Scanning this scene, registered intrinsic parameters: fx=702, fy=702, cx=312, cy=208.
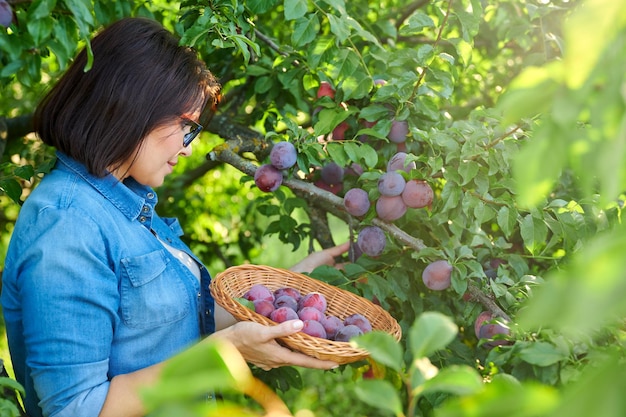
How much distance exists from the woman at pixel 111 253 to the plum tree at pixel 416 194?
473 millimetres

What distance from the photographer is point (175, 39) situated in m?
1.64

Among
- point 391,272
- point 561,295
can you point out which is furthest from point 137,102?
point 561,295

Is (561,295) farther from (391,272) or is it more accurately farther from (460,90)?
(460,90)

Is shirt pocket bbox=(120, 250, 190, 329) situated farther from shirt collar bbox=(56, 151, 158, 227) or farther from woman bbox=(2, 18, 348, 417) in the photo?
shirt collar bbox=(56, 151, 158, 227)

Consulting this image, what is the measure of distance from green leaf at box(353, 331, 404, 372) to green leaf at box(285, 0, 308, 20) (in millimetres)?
1161

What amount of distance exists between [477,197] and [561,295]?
1179 millimetres

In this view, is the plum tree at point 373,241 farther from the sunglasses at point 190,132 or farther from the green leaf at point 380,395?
the green leaf at point 380,395

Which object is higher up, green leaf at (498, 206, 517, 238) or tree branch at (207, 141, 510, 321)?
green leaf at (498, 206, 517, 238)

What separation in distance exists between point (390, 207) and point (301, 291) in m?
0.32

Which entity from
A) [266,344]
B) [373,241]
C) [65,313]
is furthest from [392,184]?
[65,313]

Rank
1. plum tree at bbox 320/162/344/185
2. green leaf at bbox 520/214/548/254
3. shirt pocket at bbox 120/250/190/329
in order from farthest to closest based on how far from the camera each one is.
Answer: plum tree at bbox 320/162/344/185, green leaf at bbox 520/214/548/254, shirt pocket at bbox 120/250/190/329

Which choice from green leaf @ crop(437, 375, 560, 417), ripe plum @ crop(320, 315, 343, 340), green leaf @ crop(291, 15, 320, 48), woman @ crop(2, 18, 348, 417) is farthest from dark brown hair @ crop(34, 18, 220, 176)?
green leaf @ crop(437, 375, 560, 417)

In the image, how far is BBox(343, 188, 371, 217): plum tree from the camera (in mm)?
1736

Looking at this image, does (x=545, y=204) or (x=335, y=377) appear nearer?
(x=545, y=204)
